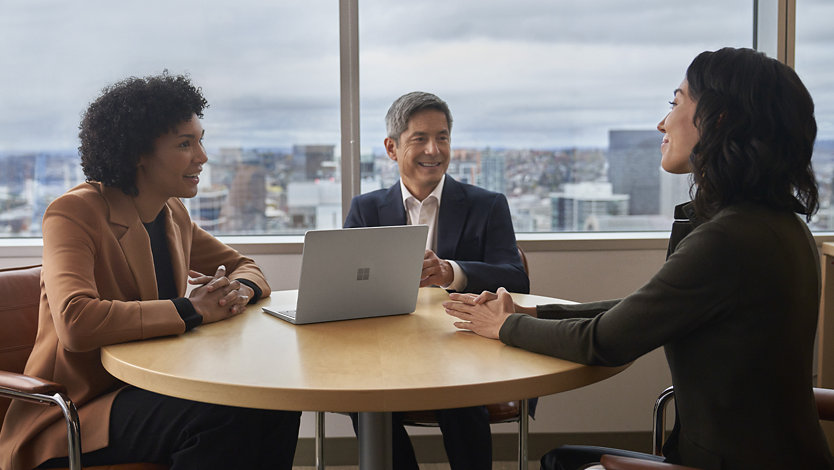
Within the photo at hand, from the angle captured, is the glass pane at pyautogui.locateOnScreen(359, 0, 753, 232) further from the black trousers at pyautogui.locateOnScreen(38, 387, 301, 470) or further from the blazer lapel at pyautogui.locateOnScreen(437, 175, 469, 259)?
the black trousers at pyautogui.locateOnScreen(38, 387, 301, 470)

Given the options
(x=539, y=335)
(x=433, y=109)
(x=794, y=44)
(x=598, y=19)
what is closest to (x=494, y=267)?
(x=433, y=109)

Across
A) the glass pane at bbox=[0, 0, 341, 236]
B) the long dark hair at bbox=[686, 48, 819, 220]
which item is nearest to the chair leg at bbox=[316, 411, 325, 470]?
the long dark hair at bbox=[686, 48, 819, 220]

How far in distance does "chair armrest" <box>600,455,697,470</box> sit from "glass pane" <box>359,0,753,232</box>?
2217 mm

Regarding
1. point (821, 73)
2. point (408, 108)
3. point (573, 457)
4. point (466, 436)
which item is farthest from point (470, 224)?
point (821, 73)

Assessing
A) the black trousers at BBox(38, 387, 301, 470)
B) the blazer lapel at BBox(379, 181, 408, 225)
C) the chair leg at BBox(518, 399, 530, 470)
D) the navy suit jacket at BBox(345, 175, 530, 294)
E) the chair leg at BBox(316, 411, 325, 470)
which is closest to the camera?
the black trousers at BBox(38, 387, 301, 470)

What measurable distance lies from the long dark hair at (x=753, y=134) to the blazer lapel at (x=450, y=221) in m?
1.25

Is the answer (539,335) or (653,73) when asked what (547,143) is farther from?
(539,335)

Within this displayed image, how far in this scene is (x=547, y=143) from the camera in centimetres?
343

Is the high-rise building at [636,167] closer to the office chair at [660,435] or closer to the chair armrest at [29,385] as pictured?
the office chair at [660,435]

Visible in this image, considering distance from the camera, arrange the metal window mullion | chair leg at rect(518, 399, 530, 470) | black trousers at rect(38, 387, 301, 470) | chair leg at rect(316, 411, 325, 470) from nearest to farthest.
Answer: black trousers at rect(38, 387, 301, 470) → chair leg at rect(518, 399, 530, 470) → chair leg at rect(316, 411, 325, 470) → the metal window mullion

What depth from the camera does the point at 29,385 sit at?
5.19ft

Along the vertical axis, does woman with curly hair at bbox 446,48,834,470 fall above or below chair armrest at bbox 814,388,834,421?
above

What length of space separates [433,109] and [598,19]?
1129 mm

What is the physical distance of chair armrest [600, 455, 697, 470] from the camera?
120 cm
